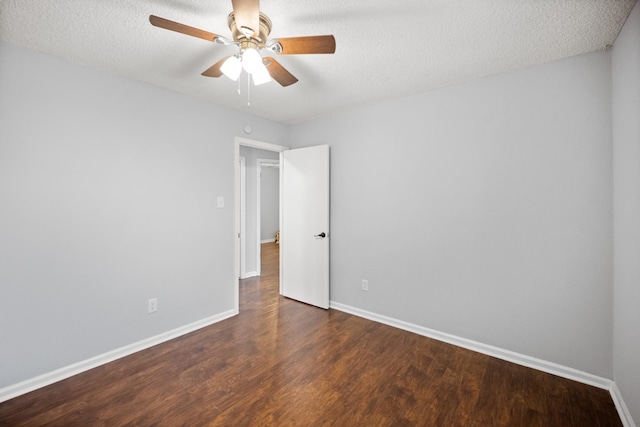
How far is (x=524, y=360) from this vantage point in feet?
7.47

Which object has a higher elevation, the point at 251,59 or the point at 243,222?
the point at 251,59

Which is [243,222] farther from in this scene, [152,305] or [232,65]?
[232,65]

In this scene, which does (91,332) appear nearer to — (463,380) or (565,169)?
(463,380)

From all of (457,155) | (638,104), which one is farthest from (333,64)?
(638,104)

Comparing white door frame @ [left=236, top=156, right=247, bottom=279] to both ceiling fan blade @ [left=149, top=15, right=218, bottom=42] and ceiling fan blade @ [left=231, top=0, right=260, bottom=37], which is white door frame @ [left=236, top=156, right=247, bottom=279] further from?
ceiling fan blade @ [left=231, top=0, right=260, bottom=37]

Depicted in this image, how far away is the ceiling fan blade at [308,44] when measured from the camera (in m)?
1.44

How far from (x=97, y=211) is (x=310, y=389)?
223 cm

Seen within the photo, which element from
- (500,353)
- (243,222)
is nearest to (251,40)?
(500,353)

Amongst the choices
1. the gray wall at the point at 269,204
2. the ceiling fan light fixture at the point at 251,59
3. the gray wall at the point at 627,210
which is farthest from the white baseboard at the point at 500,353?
the gray wall at the point at 269,204

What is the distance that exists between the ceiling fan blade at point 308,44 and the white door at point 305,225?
1870 millimetres

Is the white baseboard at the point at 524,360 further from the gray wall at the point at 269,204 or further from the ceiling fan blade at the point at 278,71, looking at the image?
the gray wall at the point at 269,204

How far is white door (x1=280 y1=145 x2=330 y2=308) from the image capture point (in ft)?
11.4

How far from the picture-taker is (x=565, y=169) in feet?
6.89

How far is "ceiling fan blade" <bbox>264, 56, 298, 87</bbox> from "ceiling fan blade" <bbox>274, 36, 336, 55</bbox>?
5.8 inches
